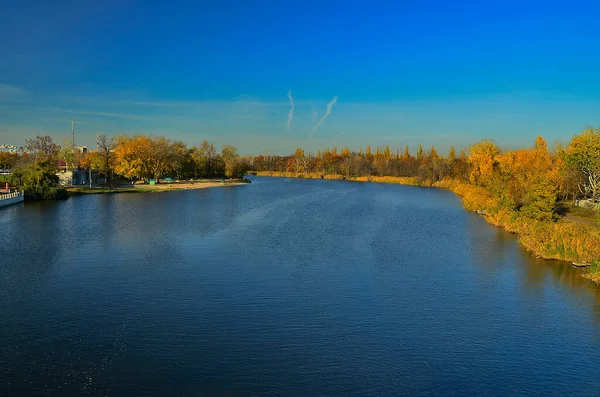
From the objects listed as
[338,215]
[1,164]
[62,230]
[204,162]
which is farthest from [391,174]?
[62,230]

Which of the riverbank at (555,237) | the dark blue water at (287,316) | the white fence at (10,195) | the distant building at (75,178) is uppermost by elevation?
the distant building at (75,178)

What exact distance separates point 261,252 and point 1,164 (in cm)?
9911

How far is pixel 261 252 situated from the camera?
28.0 meters

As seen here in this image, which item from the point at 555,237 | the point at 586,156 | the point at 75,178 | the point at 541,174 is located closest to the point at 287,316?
the point at 555,237

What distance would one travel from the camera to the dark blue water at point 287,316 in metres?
13.0

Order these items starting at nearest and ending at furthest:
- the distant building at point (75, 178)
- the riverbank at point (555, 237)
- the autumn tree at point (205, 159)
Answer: the riverbank at point (555, 237) < the distant building at point (75, 178) < the autumn tree at point (205, 159)

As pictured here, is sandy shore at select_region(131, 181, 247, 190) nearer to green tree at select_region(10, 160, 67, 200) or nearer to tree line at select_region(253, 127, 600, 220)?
green tree at select_region(10, 160, 67, 200)

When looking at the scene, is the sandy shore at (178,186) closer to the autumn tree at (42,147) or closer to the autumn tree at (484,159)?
the autumn tree at (42,147)

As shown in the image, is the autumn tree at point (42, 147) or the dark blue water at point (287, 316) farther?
the autumn tree at point (42, 147)

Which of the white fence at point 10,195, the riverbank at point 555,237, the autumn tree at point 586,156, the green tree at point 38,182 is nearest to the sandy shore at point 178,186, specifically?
the green tree at point 38,182

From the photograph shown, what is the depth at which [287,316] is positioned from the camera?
1755 cm

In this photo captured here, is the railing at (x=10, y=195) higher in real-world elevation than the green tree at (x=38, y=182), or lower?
lower

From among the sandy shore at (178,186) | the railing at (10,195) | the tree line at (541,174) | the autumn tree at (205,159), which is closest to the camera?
the tree line at (541,174)

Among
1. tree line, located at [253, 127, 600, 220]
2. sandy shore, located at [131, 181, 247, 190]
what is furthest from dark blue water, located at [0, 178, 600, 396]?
sandy shore, located at [131, 181, 247, 190]
